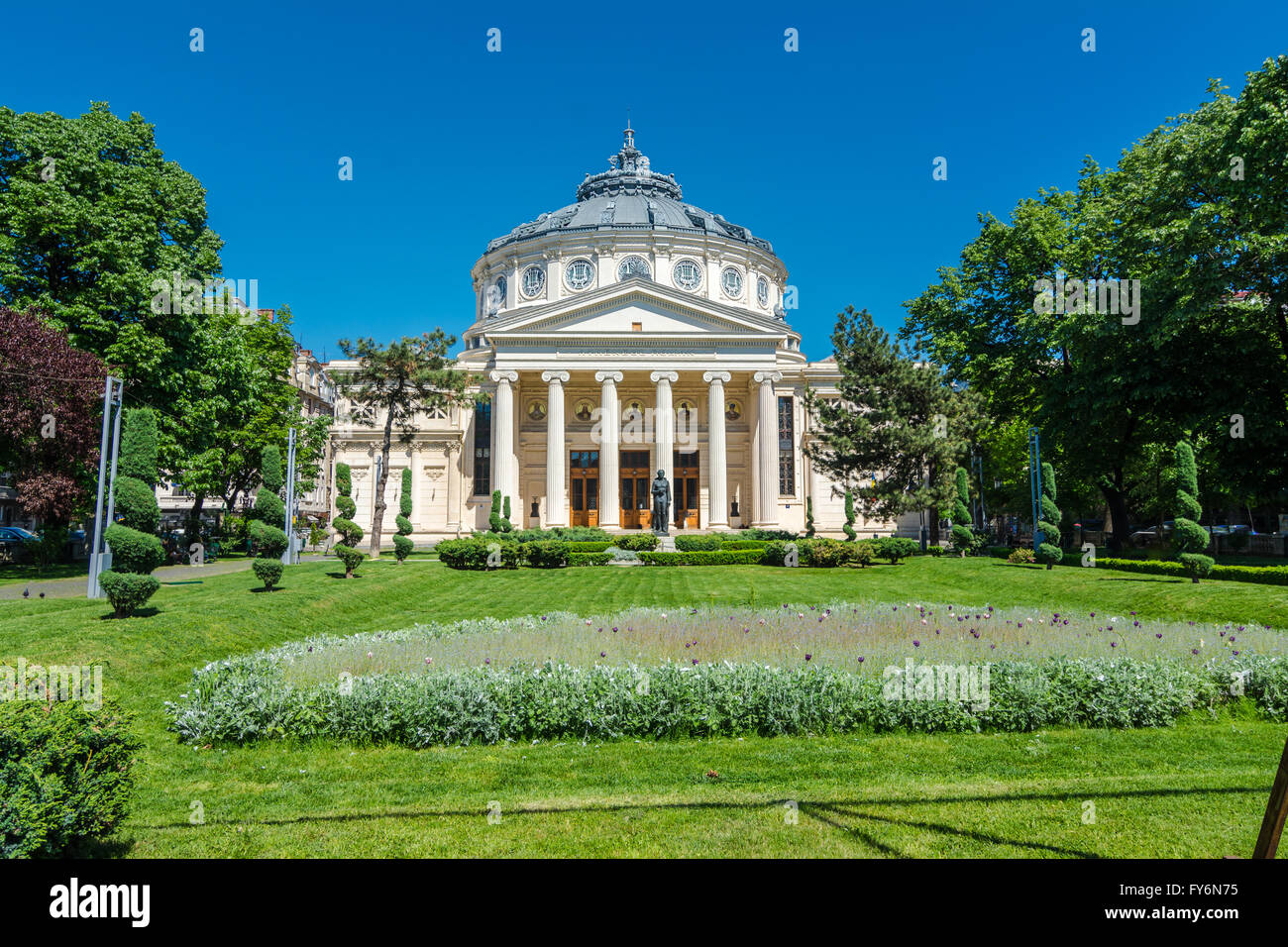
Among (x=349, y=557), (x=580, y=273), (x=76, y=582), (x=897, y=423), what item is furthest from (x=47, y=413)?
(x=580, y=273)

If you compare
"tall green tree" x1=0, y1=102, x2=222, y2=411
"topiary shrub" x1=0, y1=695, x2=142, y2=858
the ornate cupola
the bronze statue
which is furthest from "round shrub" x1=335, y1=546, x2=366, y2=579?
the ornate cupola

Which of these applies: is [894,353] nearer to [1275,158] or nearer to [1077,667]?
[1275,158]

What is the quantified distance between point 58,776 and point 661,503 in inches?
1245

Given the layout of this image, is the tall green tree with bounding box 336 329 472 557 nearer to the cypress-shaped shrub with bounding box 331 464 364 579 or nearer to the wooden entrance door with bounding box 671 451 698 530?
the cypress-shaped shrub with bounding box 331 464 364 579

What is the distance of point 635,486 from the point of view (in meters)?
51.1

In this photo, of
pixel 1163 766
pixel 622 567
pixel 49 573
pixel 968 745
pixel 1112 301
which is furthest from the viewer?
pixel 622 567

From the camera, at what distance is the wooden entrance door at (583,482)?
168ft

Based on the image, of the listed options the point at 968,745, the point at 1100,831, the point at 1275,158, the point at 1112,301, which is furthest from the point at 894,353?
the point at 1100,831

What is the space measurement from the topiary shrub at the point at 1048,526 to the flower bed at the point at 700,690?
14.9m

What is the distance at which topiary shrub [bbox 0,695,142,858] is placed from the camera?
3.87 meters

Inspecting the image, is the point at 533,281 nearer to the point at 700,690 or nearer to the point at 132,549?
the point at 132,549
